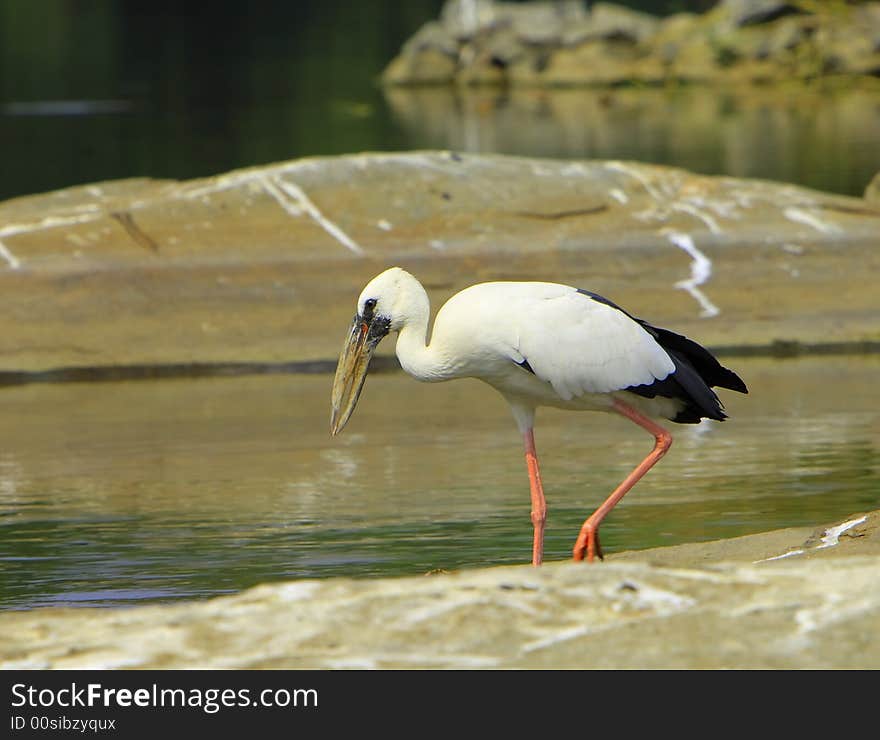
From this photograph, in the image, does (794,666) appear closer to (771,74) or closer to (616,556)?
(616,556)

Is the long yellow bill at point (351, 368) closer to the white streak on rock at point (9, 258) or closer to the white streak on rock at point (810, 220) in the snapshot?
the white streak on rock at point (9, 258)

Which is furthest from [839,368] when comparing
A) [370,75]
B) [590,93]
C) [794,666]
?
[370,75]

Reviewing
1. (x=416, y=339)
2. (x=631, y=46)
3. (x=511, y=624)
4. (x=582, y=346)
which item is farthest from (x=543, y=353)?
(x=631, y=46)

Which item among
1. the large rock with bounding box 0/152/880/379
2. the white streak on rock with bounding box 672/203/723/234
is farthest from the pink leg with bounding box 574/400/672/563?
the white streak on rock with bounding box 672/203/723/234

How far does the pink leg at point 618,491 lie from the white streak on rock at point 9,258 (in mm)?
5297

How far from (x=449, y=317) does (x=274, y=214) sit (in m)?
5.15

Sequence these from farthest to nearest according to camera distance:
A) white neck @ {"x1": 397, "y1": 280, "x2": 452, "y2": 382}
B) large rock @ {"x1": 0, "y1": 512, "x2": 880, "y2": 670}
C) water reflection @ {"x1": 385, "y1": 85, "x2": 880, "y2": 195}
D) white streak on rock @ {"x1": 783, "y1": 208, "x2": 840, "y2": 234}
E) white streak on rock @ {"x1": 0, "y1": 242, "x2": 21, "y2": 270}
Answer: water reflection @ {"x1": 385, "y1": 85, "x2": 880, "y2": 195} < white streak on rock @ {"x1": 783, "y1": 208, "x2": 840, "y2": 234} < white streak on rock @ {"x1": 0, "y1": 242, "x2": 21, "y2": 270} < white neck @ {"x1": 397, "y1": 280, "x2": 452, "y2": 382} < large rock @ {"x1": 0, "y1": 512, "x2": 880, "y2": 670}

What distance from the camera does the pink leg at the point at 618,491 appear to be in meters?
6.49

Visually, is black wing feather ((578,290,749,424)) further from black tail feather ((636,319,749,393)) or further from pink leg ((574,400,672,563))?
pink leg ((574,400,672,563))

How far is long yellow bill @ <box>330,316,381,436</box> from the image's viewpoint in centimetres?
695

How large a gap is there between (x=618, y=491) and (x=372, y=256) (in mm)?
4802

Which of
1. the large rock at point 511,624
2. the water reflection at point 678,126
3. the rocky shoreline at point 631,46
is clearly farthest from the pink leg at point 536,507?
the rocky shoreline at point 631,46

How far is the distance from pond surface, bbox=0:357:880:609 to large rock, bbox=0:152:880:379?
0.32m
